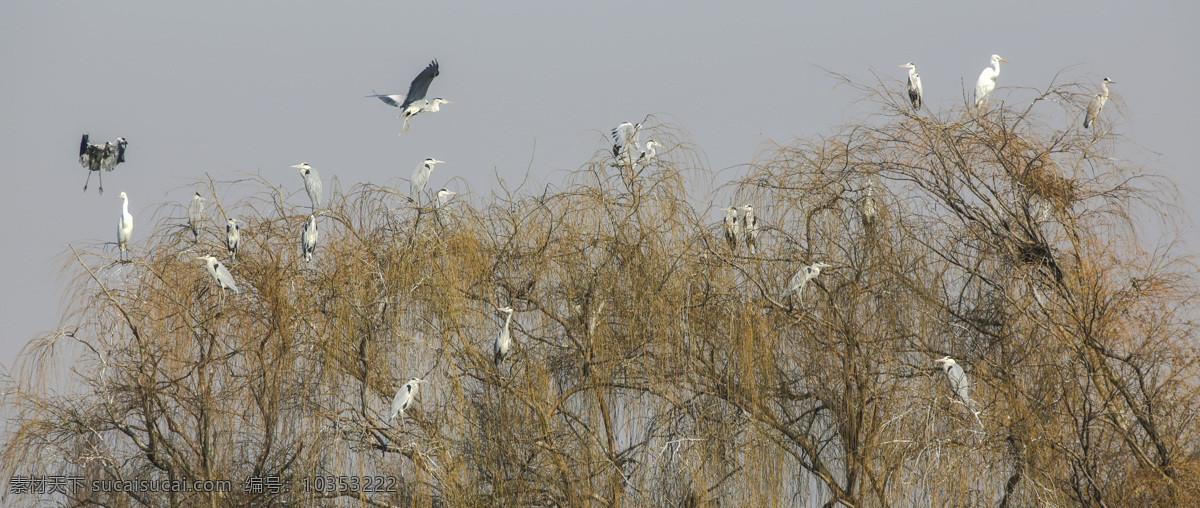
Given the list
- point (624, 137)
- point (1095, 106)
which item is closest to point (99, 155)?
point (624, 137)

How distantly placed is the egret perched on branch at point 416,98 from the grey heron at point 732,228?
240 cm

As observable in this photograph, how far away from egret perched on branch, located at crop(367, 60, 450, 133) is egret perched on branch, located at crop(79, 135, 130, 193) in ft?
6.70

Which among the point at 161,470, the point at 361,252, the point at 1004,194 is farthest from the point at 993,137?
the point at 161,470

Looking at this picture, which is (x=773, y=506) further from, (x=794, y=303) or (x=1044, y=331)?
(x=1044, y=331)

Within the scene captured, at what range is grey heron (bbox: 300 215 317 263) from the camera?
23.3 feet

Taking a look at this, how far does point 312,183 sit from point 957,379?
15.7 feet

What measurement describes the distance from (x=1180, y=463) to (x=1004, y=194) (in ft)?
5.94

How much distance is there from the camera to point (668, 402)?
6566 millimetres

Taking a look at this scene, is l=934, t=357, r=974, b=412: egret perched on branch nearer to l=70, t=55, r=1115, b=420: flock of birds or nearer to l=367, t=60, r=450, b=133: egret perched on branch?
l=70, t=55, r=1115, b=420: flock of birds

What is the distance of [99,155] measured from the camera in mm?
8391

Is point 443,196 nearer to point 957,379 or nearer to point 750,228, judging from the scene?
point 750,228

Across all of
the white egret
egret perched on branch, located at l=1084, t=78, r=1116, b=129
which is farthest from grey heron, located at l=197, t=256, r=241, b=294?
egret perched on branch, located at l=1084, t=78, r=1116, b=129

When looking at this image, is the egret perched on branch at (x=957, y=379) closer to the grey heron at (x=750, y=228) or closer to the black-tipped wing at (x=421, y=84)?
the grey heron at (x=750, y=228)

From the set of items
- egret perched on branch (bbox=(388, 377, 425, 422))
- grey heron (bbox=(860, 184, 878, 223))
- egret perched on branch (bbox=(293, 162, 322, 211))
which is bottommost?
egret perched on branch (bbox=(388, 377, 425, 422))
